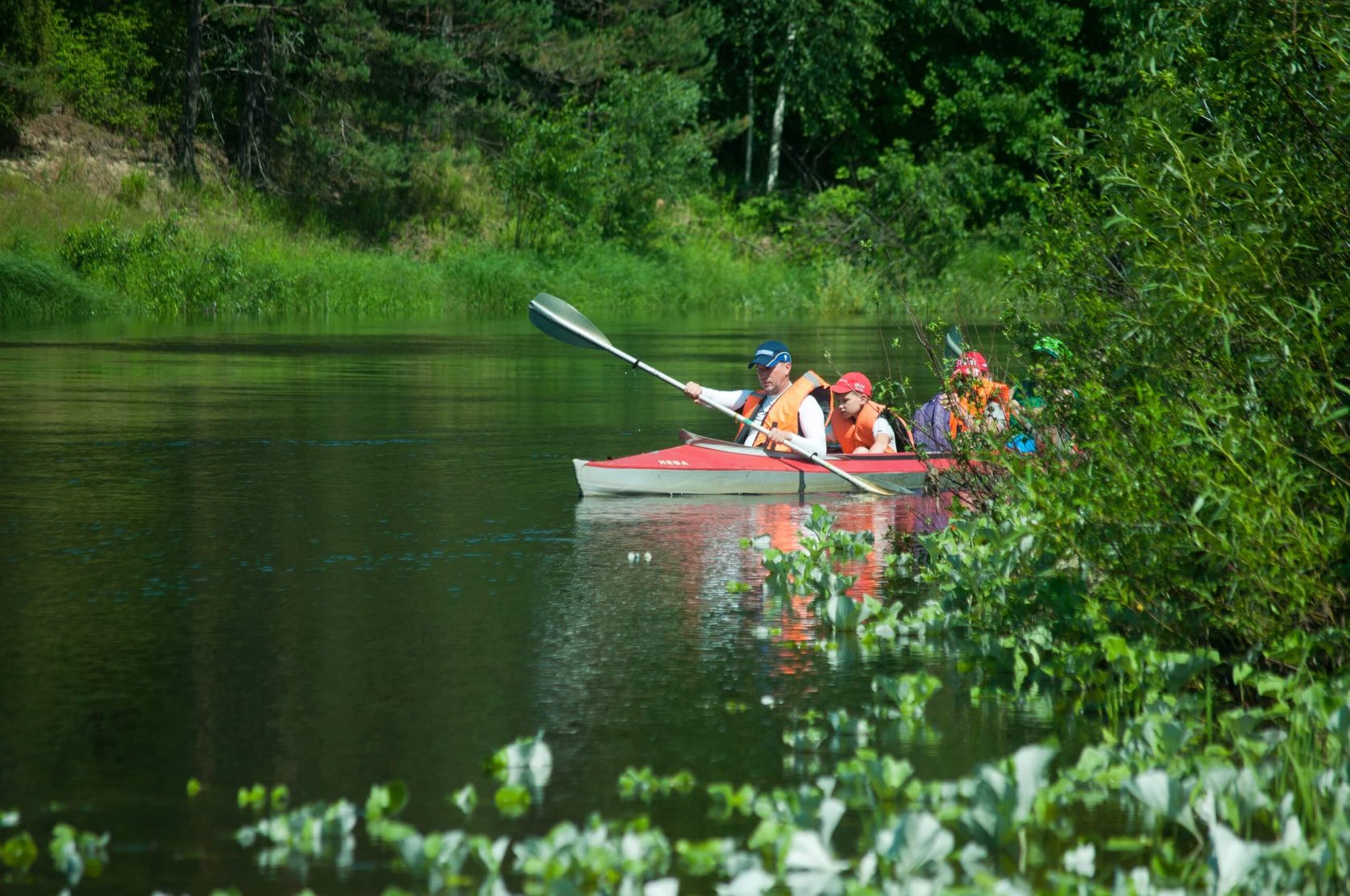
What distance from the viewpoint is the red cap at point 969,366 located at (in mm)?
9766

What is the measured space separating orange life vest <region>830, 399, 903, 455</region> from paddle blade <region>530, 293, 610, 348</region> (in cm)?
203

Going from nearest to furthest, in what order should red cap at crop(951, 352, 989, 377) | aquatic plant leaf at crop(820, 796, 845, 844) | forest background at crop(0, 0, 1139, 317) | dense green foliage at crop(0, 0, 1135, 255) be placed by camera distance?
aquatic plant leaf at crop(820, 796, 845, 844)
red cap at crop(951, 352, 989, 377)
forest background at crop(0, 0, 1139, 317)
dense green foliage at crop(0, 0, 1135, 255)

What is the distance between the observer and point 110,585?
9203 mm

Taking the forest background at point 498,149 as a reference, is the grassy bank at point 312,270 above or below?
below

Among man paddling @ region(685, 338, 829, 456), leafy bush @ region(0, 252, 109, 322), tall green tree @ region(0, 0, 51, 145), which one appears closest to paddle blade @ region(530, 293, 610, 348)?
man paddling @ region(685, 338, 829, 456)

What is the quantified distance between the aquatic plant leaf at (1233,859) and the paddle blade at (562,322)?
10534 mm

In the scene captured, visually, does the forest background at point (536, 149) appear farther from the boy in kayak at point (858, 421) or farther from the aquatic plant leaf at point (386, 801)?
the aquatic plant leaf at point (386, 801)

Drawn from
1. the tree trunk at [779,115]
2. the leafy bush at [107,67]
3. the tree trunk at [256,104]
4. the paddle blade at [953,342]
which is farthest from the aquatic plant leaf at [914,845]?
the tree trunk at [779,115]

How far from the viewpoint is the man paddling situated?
13.3 metres

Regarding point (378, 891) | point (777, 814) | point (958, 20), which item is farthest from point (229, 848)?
point (958, 20)

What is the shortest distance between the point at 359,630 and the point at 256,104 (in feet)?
125

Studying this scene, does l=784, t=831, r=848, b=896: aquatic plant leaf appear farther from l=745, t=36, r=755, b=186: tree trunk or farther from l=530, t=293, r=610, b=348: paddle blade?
l=745, t=36, r=755, b=186: tree trunk

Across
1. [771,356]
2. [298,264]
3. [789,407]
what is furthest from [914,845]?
[298,264]

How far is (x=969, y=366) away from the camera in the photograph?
32.3ft
